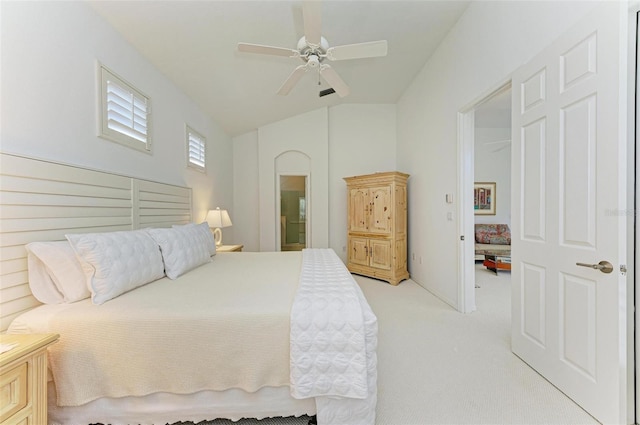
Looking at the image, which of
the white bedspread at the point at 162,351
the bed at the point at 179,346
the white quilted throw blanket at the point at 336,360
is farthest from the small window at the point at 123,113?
the white quilted throw blanket at the point at 336,360

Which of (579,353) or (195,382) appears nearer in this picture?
(195,382)

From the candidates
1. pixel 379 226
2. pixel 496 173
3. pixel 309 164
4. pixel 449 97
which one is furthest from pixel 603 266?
pixel 496 173

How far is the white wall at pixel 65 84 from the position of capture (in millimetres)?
1488

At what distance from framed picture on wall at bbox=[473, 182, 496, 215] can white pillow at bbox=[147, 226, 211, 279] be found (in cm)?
573

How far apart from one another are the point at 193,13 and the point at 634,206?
327 cm

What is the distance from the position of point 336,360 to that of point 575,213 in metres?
1.63

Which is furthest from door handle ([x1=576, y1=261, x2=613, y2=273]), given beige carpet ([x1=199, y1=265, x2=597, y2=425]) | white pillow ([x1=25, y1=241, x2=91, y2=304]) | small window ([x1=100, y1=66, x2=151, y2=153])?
small window ([x1=100, y1=66, x2=151, y2=153])

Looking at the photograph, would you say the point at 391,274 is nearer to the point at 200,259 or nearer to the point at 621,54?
the point at 200,259

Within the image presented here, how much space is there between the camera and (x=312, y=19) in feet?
6.02

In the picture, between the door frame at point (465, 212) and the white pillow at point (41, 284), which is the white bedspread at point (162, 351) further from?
the door frame at point (465, 212)

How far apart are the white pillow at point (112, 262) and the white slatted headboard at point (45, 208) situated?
0.27 m

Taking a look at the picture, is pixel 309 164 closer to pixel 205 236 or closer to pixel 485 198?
pixel 205 236

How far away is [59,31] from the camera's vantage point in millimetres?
1748

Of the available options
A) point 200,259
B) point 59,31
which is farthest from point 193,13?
point 200,259
